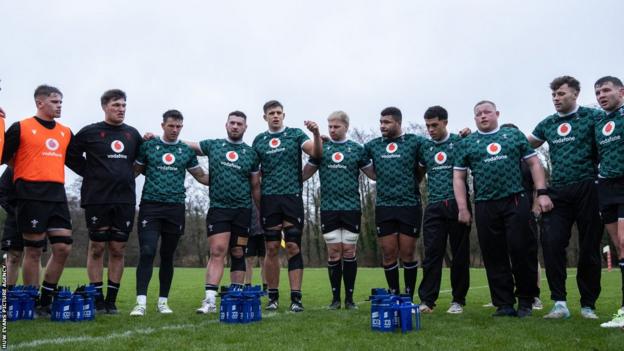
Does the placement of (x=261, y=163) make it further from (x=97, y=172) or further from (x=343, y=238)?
(x=97, y=172)

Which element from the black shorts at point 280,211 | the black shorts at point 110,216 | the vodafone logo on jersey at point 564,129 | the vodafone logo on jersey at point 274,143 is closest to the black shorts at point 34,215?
the black shorts at point 110,216

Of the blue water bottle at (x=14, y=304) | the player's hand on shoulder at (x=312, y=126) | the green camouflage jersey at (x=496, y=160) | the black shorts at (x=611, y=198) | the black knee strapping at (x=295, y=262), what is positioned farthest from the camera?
the black knee strapping at (x=295, y=262)

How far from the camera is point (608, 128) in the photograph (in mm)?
6020

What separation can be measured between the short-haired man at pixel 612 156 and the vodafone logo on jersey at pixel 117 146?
5.89 meters

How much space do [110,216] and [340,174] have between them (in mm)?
3143

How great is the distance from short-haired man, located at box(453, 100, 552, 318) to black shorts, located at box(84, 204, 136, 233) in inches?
170

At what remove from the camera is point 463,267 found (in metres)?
7.63

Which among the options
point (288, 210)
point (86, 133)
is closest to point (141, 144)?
point (86, 133)

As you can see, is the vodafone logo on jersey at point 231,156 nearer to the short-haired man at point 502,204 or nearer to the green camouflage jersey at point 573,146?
the short-haired man at point 502,204

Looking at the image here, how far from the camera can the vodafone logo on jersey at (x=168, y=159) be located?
7.51 metres

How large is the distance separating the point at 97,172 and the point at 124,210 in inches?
23.9

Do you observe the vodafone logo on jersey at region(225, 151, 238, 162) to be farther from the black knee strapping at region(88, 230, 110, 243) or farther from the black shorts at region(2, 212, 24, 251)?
the black shorts at region(2, 212, 24, 251)

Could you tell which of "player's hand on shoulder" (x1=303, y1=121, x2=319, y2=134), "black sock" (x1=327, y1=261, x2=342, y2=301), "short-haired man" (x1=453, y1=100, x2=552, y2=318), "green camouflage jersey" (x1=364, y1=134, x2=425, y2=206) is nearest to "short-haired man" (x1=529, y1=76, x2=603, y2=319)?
"short-haired man" (x1=453, y1=100, x2=552, y2=318)

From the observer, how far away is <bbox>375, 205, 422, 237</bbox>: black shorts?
750 cm
